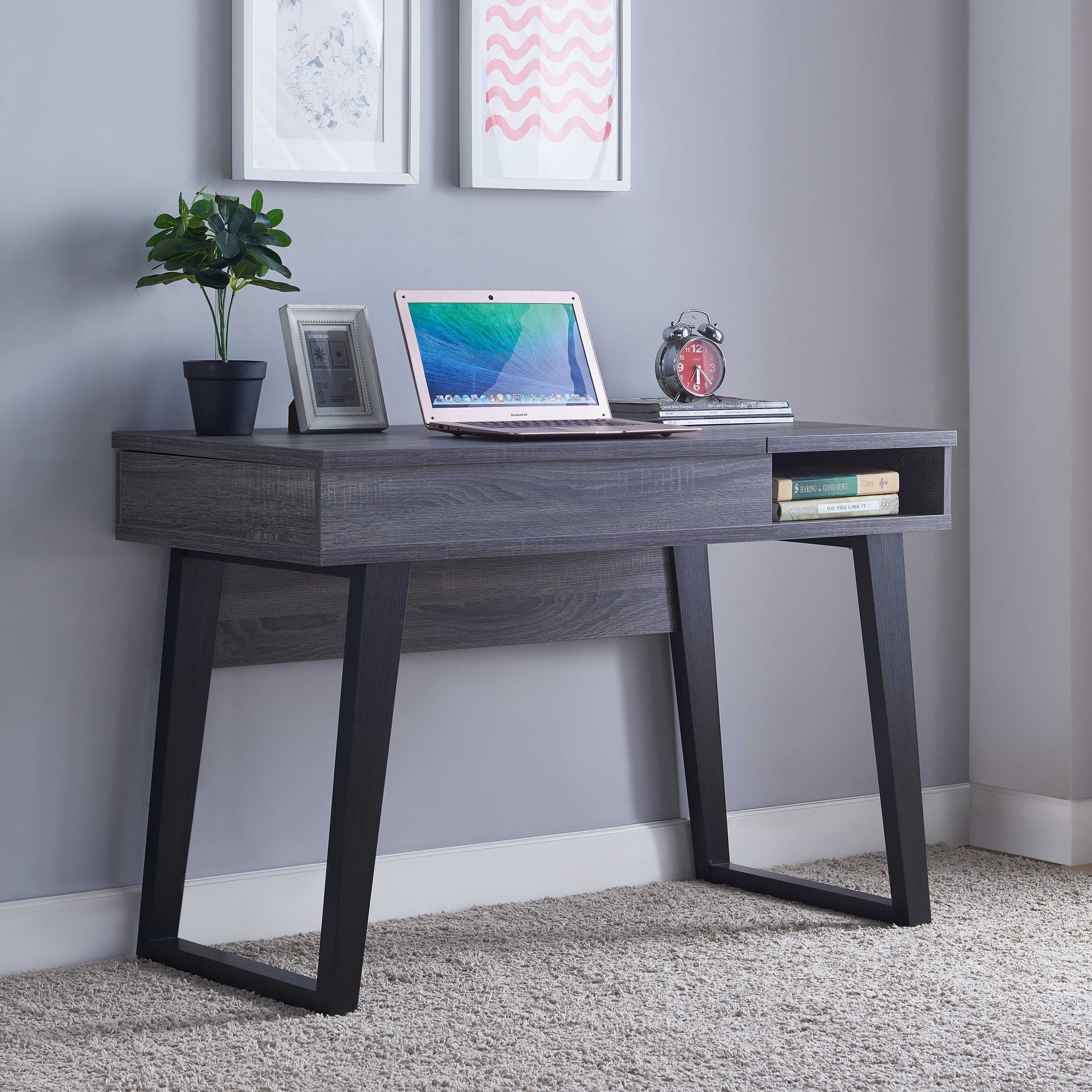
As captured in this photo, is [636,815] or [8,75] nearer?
[8,75]

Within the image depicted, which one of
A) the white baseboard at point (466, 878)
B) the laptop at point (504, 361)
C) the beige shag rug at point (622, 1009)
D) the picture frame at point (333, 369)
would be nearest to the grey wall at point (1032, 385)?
the white baseboard at point (466, 878)

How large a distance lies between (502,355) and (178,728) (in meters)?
0.77

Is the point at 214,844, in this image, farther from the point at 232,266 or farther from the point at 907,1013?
the point at 907,1013

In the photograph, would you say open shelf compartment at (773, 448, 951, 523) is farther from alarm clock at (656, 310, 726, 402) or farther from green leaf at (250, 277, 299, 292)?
green leaf at (250, 277, 299, 292)

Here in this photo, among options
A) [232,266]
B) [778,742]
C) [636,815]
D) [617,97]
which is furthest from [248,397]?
[778,742]

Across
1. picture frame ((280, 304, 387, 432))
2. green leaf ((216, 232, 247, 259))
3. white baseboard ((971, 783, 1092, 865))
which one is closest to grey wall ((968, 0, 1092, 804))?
white baseboard ((971, 783, 1092, 865))

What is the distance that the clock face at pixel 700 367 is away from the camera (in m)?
2.65

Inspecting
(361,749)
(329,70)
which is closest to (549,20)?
(329,70)

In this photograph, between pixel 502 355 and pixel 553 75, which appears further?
pixel 553 75

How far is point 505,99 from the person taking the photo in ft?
8.66

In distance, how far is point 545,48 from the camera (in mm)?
2680

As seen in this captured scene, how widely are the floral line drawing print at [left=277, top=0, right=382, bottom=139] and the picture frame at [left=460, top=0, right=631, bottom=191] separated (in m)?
0.17

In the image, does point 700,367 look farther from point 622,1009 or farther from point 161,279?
point 622,1009

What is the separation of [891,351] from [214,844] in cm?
157
